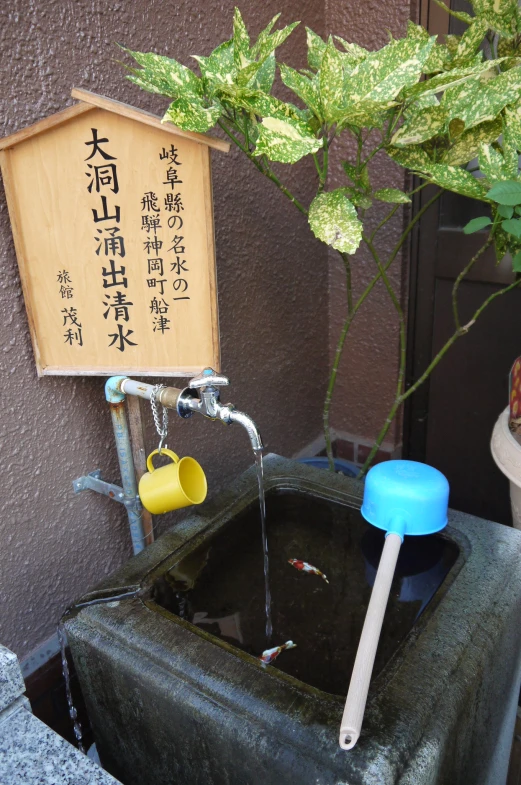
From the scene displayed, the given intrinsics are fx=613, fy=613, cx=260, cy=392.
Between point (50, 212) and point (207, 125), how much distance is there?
522 millimetres

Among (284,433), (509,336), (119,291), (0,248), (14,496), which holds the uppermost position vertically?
(0,248)

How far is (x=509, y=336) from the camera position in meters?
2.77

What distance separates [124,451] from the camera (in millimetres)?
1897

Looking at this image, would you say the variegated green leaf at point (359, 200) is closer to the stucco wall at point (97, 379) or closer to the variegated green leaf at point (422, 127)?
the variegated green leaf at point (422, 127)

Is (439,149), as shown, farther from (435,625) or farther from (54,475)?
(54,475)

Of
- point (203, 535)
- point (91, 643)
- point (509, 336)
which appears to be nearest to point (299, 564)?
point (203, 535)

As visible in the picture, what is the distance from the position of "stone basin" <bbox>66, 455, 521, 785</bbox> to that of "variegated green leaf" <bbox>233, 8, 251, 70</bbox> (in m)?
1.32

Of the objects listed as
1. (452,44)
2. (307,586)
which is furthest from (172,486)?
(452,44)

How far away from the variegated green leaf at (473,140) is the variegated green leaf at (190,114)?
0.74m

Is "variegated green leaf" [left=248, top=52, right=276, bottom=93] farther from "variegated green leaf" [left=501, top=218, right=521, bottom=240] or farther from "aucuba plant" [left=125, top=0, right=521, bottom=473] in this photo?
"variegated green leaf" [left=501, top=218, right=521, bottom=240]

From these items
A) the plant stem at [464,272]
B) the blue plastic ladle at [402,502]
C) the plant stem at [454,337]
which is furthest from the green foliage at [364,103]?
the blue plastic ladle at [402,502]

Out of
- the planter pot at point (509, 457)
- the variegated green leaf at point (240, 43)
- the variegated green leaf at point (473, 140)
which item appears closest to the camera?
the variegated green leaf at point (240, 43)

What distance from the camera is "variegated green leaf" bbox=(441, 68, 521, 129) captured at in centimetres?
159

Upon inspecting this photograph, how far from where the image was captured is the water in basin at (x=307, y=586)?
164 centimetres
